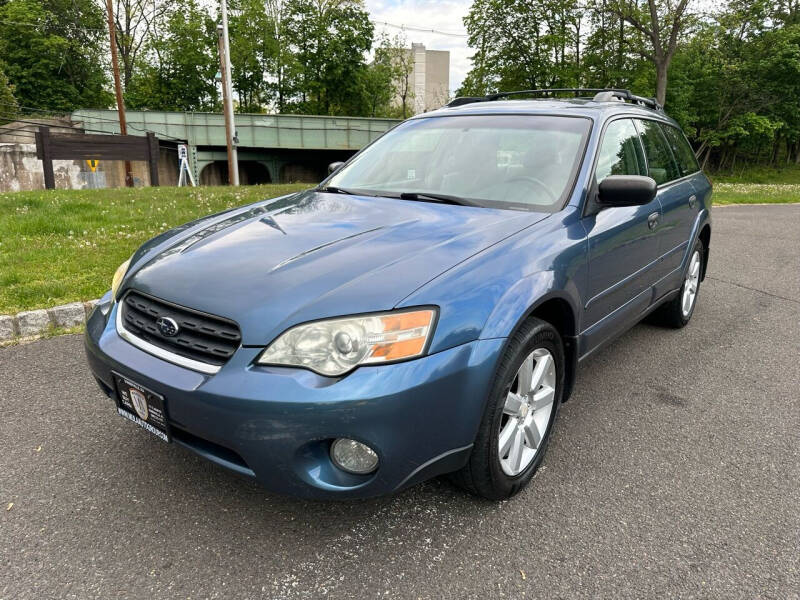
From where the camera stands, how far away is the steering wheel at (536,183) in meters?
2.74

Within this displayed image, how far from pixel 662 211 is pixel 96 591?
3.46 m

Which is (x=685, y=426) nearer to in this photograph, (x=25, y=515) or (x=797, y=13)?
(x=25, y=515)

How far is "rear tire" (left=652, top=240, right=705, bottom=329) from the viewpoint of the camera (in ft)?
14.3

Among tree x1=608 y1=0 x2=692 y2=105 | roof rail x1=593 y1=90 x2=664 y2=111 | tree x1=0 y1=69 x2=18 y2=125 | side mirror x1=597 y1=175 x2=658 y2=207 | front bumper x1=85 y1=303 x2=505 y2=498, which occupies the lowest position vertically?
front bumper x1=85 y1=303 x2=505 y2=498

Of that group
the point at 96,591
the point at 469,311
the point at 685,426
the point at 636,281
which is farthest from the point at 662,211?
the point at 96,591

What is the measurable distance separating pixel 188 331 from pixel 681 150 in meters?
4.00

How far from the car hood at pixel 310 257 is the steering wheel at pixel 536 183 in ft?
0.73

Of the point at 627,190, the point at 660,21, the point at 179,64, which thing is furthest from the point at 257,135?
the point at 627,190

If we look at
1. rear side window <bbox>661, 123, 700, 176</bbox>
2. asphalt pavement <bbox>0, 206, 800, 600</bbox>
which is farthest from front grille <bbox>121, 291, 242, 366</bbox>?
rear side window <bbox>661, 123, 700, 176</bbox>

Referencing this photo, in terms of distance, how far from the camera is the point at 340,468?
1.84 metres

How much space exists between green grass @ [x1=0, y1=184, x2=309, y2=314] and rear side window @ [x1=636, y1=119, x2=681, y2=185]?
4217 millimetres

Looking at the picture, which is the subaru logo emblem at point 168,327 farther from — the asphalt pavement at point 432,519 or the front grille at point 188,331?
the asphalt pavement at point 432,519

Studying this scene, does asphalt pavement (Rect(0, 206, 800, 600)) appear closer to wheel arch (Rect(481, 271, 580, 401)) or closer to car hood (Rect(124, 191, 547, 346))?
wheel arch (Rect(481, 271, 580, 401))

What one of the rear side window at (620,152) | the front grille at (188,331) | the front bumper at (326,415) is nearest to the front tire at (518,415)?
the front bumper at (326,415)
